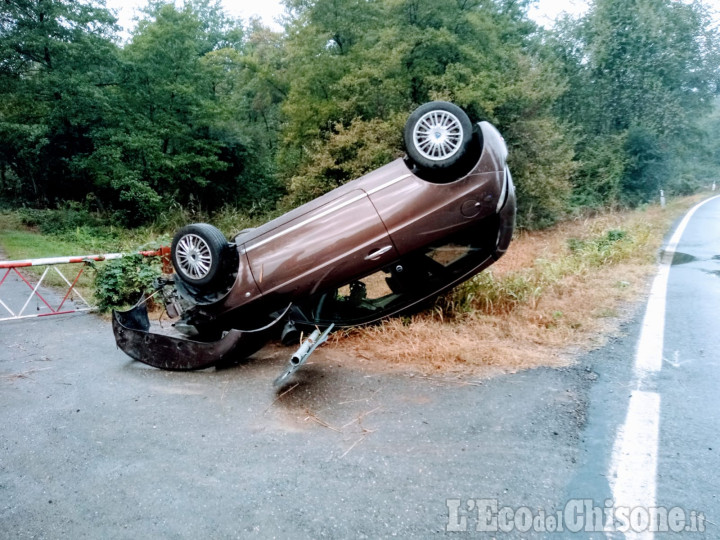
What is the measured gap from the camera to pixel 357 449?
3.14 meters

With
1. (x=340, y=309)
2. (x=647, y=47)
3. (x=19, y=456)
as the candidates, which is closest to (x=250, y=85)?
(x=647, y=47)

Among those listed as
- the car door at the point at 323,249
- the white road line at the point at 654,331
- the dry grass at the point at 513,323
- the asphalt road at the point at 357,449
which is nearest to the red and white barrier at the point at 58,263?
the asphalt road at the point at 357,449

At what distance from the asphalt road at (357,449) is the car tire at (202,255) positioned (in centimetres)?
96

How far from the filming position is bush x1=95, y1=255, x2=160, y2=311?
7.29 m

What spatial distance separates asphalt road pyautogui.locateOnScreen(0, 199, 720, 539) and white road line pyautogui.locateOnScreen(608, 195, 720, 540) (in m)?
0.01

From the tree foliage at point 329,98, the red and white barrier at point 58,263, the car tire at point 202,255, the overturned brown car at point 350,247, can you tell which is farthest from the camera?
the tree foliage at point 329,98

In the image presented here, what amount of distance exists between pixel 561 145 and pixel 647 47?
10.4 metres

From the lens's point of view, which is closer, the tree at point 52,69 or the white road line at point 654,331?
the white road line at point 654,331

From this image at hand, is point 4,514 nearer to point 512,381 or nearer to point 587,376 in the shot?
point 512,381

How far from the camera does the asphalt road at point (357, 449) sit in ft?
8.15

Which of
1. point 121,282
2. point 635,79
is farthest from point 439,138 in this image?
point 635,79

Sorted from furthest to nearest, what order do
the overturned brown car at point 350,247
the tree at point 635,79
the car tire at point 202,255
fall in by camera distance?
the tree at point 635,79 < the car tire at point 202,255 < the overturned brown car at point 350,247

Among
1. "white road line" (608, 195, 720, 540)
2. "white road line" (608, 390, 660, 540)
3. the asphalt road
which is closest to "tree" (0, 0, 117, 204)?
the asphalt road

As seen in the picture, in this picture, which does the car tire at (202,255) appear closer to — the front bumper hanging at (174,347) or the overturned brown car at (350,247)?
the overturned brown car at (350,247)
